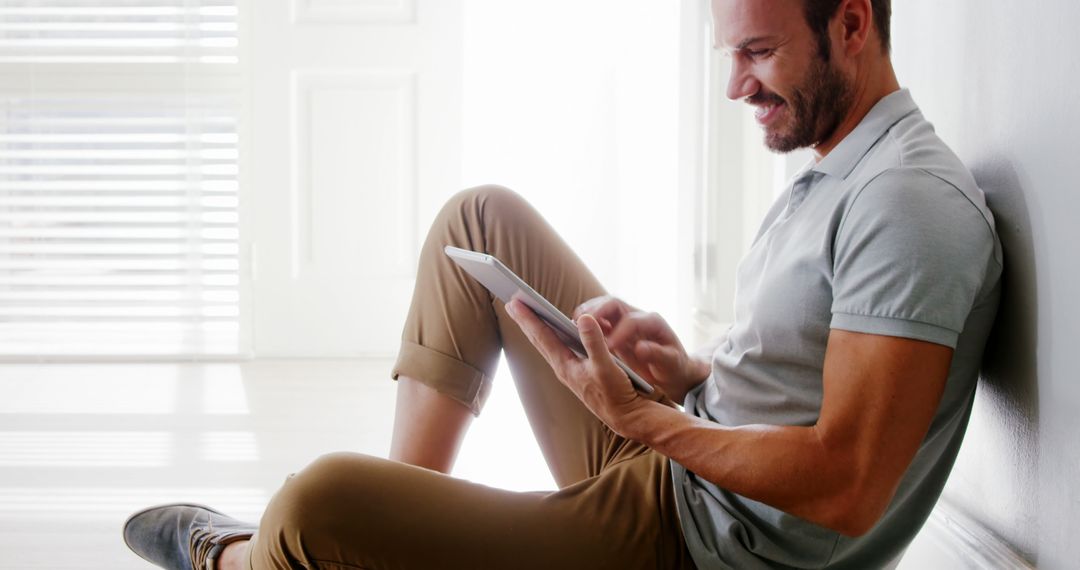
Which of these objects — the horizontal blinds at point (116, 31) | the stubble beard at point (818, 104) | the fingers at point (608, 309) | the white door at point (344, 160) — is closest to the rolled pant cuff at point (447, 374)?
the fingers at point (608, 309)

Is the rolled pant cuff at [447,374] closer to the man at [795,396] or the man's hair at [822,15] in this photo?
the man at [795,396]

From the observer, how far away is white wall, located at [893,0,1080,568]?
3.01ft

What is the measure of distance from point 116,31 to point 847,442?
3389 mm

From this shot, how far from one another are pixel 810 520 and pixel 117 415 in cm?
222

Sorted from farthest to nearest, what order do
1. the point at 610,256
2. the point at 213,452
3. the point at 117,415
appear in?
the point at 610,256 < the point at 117,415 < the point at 213,452

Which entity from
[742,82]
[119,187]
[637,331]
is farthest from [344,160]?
[742,82]

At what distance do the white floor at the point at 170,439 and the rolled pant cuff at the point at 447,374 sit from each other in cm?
60

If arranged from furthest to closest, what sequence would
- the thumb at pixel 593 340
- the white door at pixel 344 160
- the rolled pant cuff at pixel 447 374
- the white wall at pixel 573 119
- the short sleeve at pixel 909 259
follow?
1. the white wall at pixel 573 119
2. the white door at pixel 344 160
3. the rolled pant cuff at pixel 447 374
4. the thumb at pixel 593 340
5. the short sleeve at pixel 909 259

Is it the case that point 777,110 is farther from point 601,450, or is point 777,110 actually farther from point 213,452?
point 213,452

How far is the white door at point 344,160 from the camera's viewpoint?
11.8ft

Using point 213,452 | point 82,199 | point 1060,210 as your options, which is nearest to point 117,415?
point 213,452

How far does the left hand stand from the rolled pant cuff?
10.4 inches

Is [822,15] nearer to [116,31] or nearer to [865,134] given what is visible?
[865,134]

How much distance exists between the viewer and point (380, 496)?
100 centimetres
